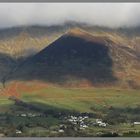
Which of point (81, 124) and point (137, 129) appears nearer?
point (137, 129)

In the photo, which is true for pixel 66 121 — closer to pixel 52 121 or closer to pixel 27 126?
pixel 52 121

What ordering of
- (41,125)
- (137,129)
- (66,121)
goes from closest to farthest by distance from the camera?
(137,129) → (41,125) → (66,121)

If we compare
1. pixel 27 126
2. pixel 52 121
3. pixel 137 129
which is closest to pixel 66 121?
pixel 52 121

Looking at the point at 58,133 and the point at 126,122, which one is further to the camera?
the point at 126,122

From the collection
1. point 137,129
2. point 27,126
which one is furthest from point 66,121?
point 137,129

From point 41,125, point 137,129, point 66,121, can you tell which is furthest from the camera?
point 66,121

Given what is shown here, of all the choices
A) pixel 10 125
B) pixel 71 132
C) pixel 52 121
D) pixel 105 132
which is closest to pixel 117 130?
pixel 105 132

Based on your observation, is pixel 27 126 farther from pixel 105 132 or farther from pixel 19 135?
pixel 105 132

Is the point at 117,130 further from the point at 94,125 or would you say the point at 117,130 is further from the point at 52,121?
the point at 52,121
